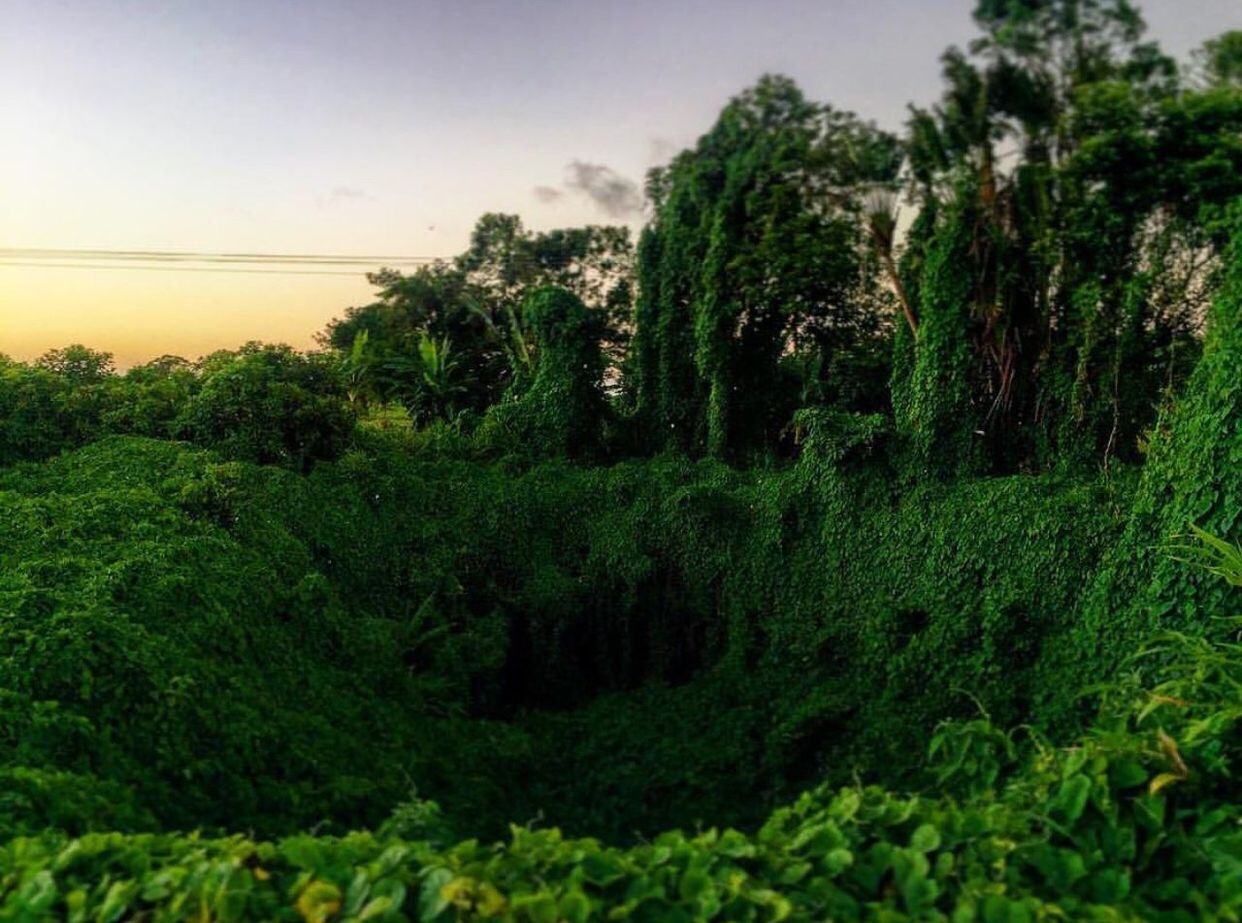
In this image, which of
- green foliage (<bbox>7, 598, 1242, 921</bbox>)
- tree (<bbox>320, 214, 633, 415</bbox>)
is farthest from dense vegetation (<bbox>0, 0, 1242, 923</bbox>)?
tree (<bbox>320, 214, 633, 415</bbox>)

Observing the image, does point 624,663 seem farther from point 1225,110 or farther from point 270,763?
point 1225,110

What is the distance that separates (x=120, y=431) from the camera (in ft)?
30.2

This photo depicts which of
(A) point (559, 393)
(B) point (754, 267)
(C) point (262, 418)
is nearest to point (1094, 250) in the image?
(B) point (754, 267)

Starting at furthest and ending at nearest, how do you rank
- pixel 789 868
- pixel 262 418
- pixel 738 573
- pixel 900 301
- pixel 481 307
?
pixel 481 307 < pixel 900 301 < pixel 262 418 < pixel 738 573 < pixel 789 868

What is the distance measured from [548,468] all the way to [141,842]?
7.90 meters

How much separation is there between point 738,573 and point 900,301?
4.23 meters

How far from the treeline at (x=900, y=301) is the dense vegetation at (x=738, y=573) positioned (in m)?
0.05

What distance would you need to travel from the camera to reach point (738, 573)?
28.3 feet

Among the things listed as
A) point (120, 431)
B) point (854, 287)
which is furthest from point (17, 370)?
point (854, 287)

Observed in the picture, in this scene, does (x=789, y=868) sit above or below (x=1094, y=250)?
below

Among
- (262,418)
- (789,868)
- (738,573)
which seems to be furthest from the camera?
(262,418)

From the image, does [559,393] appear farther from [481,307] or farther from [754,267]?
[481,307]

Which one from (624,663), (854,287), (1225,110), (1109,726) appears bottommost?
(624,663)

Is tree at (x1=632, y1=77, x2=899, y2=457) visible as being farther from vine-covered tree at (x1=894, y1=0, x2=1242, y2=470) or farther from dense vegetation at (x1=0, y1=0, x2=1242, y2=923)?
vine-covered tree at (x1=894, y1=0, x2=1242, y2=470)
